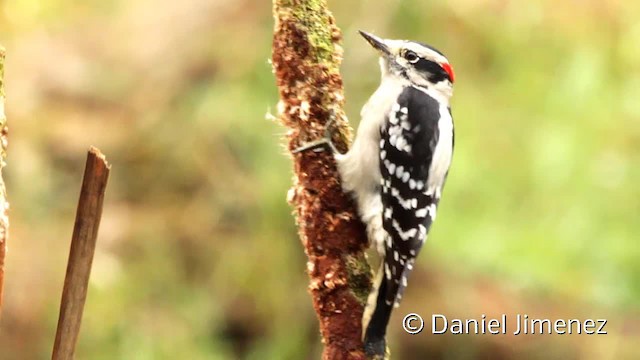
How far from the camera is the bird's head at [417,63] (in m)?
1.38

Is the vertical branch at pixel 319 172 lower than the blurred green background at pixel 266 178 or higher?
lower

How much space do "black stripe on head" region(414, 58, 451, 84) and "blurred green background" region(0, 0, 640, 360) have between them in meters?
0.76

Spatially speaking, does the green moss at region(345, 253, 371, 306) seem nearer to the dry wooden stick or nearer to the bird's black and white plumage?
the bird's black and white plumage

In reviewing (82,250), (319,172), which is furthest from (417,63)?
(82,250)

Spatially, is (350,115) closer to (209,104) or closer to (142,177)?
(209,104)

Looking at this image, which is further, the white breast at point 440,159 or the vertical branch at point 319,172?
the white breast at point 440,159

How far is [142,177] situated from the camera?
2.42 m

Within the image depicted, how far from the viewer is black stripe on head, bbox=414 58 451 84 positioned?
140 centimetres

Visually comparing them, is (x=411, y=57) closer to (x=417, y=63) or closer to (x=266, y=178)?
(x=417, y=63)

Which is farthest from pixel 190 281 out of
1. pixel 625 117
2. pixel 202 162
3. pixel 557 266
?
pixel 625 117

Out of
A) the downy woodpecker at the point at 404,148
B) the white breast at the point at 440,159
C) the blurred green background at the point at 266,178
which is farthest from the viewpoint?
the blurred green background at the point at 266,178

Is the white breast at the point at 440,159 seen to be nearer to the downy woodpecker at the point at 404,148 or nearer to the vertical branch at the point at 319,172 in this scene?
the downy woodpecker at the point at 404,148

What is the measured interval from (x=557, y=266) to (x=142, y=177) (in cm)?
113

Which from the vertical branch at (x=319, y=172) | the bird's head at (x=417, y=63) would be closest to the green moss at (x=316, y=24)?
the vertical branch at (x=319, y=172)
